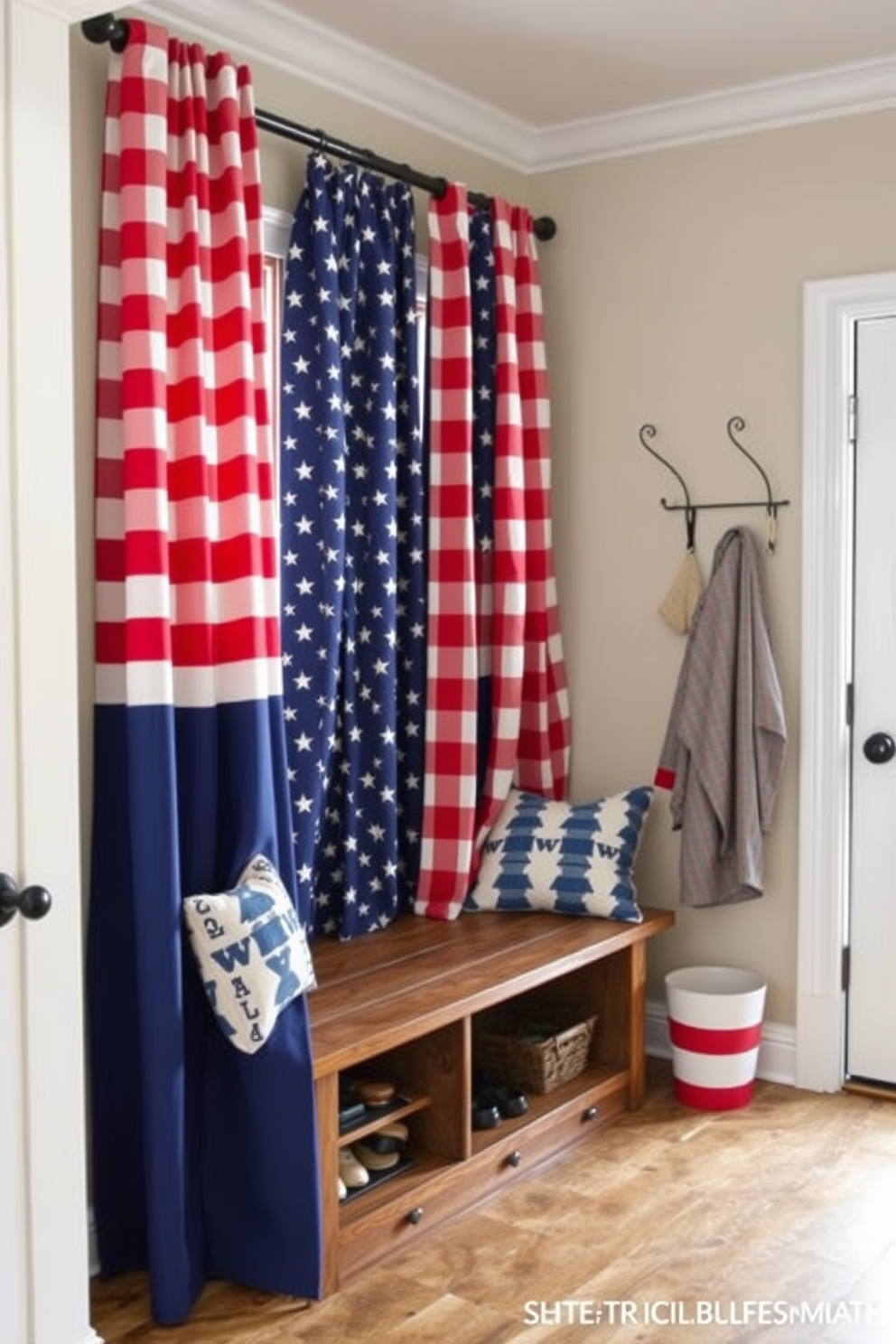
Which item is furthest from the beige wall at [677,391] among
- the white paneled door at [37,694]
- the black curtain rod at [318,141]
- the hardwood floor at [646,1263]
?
the white paneled door at [37,694]

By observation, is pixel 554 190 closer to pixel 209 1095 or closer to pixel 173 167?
pixel 173 167

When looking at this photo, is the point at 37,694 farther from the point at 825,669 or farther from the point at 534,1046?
the point at 825,669

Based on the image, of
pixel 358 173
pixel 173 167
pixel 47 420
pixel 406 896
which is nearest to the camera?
pixel 47 420

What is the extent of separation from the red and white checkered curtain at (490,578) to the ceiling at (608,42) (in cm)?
32

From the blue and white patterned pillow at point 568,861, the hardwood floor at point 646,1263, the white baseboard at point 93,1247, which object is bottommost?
the hardwood floor at point 646,1263

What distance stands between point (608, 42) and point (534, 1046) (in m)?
2.35

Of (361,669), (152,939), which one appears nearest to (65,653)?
(152,939)

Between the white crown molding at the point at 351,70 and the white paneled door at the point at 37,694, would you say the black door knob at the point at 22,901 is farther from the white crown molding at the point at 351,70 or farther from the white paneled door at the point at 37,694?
the white crown molding at the point at 351,70

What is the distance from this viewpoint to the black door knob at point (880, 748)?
Result: 3760 millimetres

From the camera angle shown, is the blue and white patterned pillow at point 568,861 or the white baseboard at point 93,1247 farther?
the blue and white patterned pillow at point 568,861

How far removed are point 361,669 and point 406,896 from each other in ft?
2.06

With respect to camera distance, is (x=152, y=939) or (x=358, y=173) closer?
(x=152, y=939)

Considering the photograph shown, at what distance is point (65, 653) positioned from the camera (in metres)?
2.25

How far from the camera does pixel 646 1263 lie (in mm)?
2900
